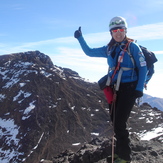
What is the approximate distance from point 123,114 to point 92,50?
7.20ft

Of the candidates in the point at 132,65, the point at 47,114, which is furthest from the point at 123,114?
the point at 47,114

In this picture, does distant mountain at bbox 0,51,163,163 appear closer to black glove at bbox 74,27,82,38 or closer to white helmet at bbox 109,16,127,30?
black glove at bbox 74,27,82,38

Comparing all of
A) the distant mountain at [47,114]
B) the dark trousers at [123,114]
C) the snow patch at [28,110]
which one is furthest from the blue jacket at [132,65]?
the snow patch at [28,110]

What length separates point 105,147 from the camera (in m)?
12.5

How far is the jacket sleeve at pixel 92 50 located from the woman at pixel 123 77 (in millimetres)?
353

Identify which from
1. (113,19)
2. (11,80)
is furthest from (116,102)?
(11,80)

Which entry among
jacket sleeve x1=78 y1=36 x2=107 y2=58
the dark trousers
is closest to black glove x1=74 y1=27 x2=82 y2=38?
jacket sleeve x1=78 y1=36 x2=107 y2=58

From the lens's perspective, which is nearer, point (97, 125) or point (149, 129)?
point (149, 129)

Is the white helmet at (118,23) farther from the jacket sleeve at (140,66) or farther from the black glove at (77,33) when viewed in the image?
the black glove at (77,33)

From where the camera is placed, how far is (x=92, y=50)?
6508mm

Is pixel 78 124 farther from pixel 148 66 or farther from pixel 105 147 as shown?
pixel 148 66

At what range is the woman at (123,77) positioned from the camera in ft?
17.2

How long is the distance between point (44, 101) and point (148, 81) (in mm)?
89783

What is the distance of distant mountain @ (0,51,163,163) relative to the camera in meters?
70.9
